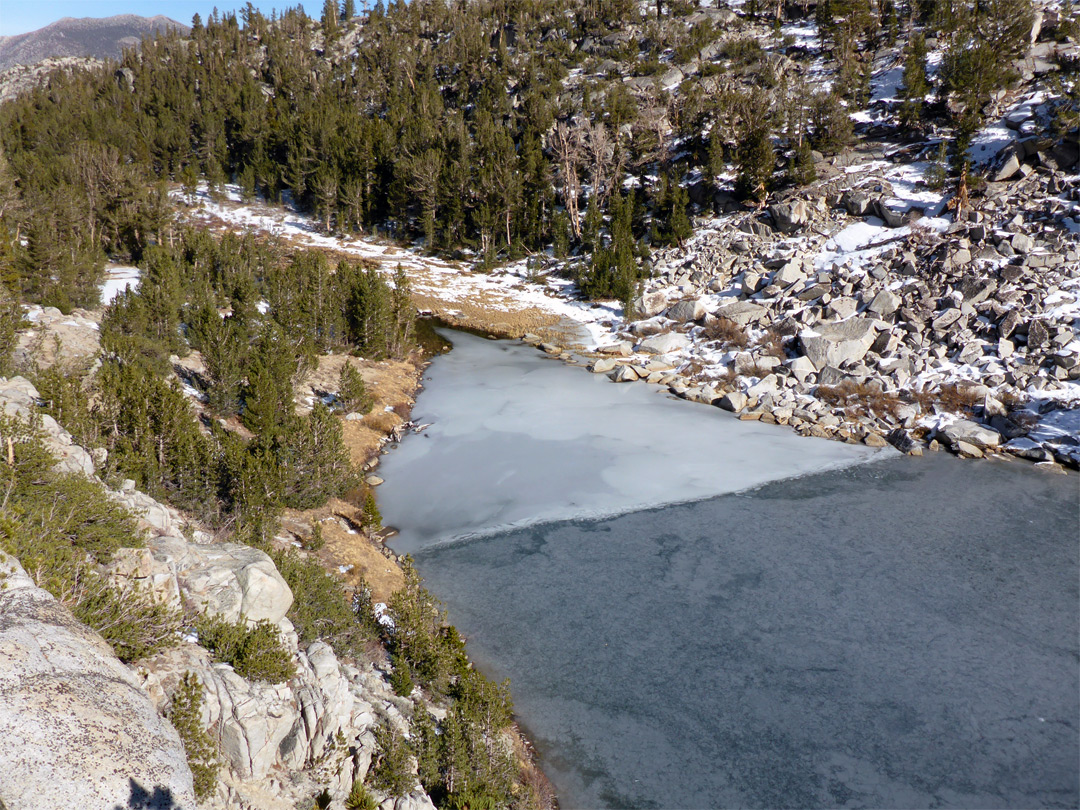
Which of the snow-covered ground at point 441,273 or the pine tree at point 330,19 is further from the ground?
the pine tree at point 330,19

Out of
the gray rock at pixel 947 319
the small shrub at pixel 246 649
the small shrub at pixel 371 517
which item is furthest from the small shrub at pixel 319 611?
the gray rock at pixel 947 319

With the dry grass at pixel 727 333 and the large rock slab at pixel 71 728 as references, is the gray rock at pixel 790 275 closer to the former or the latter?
the dry grass at pixel 727 333

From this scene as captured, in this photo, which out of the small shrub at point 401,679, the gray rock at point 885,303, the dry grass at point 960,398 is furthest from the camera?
the gray rock at point 885,303

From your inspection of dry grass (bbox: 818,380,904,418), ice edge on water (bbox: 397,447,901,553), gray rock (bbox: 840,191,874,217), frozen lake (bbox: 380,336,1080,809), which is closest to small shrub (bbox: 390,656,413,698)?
frozen lake (bbox: 380,336,1080,809)

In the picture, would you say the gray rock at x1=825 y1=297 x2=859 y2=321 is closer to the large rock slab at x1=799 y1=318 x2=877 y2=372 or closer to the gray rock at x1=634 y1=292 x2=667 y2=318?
the large rock slab at x1=799 y1=318 x2=877 y2=372

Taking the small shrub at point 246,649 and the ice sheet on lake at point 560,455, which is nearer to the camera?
the small shrub at point 246,649

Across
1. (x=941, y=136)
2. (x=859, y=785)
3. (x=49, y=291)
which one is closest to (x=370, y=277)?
(x=49, y=291)
